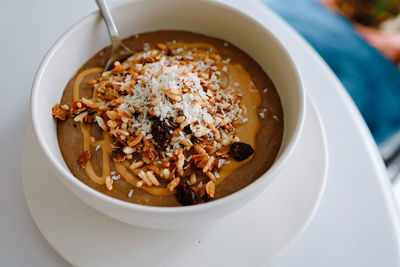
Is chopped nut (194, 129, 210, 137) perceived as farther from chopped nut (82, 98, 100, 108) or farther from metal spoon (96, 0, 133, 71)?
metal spoon (96, 0, 133, 71)

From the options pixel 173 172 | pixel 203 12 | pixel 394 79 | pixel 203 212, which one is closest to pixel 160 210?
pixel 203 212

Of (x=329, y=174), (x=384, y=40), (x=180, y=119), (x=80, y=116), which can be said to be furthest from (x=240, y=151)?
(x=384, y=40)

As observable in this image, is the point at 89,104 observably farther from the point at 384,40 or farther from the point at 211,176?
the point at 384,40

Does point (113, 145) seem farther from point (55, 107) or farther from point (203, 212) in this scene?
point (203, 212)

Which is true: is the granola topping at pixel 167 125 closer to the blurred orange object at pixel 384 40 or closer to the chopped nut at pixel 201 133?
the chopped nut at pixel 201 133

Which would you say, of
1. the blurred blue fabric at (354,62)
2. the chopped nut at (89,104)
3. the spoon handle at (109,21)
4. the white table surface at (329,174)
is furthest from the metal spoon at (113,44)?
the blurred blue fabric at (354,62)
